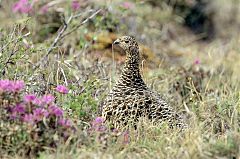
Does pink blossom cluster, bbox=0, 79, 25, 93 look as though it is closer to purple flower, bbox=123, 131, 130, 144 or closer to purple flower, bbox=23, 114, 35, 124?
purple flower, bbox=23, 114, 35, 124

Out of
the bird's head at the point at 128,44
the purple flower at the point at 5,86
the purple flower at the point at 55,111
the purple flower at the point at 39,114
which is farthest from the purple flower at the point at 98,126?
the bird's head at the point at 128,44

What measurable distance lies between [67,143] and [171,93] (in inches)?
114

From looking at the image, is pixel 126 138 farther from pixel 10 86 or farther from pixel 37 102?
pixel 10 86

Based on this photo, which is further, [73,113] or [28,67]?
[28,67]

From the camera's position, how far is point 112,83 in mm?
6637

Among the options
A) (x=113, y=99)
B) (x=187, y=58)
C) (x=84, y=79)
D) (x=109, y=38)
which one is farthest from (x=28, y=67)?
(x=187, y=58)

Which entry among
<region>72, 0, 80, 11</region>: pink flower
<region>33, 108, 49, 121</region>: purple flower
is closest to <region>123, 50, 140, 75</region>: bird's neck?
<region>33, 108, 49, 121</region>: purple flower

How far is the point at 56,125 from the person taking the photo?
15.3ft

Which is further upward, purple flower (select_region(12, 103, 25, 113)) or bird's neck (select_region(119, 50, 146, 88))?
bird's neck (select_region(119, 50, 146, 88))

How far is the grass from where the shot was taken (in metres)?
4.60

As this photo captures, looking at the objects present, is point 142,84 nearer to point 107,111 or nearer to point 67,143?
point 107,111

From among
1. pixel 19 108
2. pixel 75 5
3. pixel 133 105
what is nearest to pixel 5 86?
pixel 19 108

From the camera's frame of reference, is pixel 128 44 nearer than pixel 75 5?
Yes

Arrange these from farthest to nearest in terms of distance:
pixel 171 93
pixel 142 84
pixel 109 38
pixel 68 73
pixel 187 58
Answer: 1. pixel 187 58
2. pixel 109 38
3. pixel 171 93
4. pixel 68 73
5. pixel 142 84
